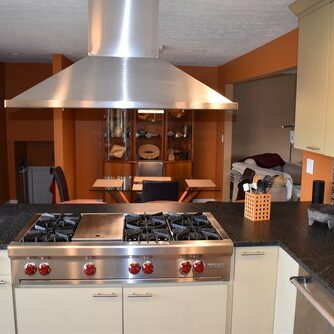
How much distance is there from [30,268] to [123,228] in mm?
547

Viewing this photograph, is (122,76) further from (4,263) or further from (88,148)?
(88,148)

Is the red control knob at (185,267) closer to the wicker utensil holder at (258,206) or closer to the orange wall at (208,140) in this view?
the wicker utensil holder at (258,206)

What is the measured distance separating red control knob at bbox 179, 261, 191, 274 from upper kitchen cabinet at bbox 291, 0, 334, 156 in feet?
3.49

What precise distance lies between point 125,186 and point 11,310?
280cm

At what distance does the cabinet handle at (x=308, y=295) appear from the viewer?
1560 millimetres

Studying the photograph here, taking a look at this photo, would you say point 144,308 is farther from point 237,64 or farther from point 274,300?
point 237,64

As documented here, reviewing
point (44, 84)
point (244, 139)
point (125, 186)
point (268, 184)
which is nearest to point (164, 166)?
point (125, 186)

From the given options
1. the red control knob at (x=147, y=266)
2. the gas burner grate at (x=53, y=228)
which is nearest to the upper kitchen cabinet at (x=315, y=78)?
the red control knob at (x=147, y=266)

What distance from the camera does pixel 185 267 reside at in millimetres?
2043

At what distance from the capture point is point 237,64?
532 cm

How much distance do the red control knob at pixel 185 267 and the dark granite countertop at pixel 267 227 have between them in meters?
0.28

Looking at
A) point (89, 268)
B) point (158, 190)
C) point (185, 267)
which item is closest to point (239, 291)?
point (185, 267)

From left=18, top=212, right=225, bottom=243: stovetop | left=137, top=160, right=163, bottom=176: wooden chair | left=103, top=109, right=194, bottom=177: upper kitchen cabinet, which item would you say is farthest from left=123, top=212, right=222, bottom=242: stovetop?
left=103, top=109, right=194, bottom=177: upper kitchen cabinet

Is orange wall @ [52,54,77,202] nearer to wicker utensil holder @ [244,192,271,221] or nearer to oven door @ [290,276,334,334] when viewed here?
wicker utensil holder @ [244,192,271,221]
